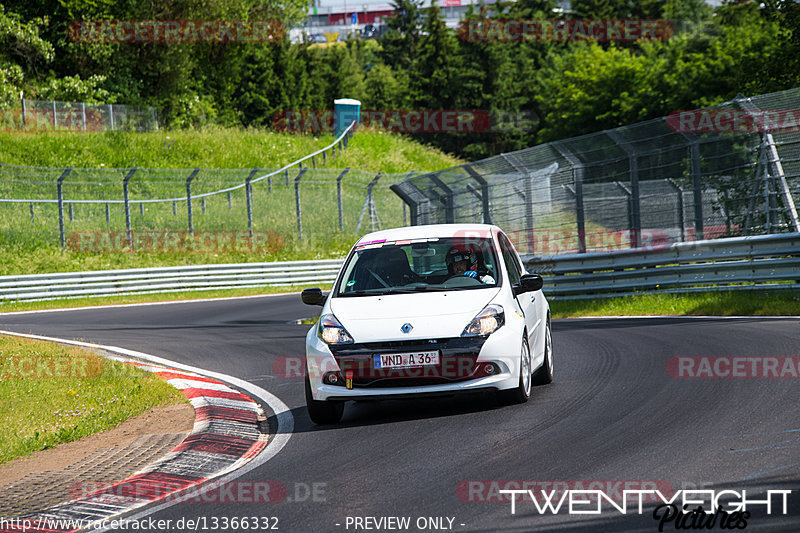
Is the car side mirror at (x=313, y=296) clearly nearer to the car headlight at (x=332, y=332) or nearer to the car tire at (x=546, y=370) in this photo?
the car headlight at (x=332, y=332)

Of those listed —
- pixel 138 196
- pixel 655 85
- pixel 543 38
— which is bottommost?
pixel 138 196

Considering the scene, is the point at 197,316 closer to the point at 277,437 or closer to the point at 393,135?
the point at 277,437

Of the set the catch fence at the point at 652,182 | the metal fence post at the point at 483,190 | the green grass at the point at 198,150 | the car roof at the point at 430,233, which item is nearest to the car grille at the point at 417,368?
the car roof at the point at 430,233

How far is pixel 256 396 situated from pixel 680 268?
906 cm

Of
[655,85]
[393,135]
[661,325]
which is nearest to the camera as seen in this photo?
[661,325]

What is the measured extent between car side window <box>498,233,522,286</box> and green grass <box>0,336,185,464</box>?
3487mm

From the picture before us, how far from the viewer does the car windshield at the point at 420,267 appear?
339 inches

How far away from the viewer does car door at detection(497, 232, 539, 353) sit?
8.65m

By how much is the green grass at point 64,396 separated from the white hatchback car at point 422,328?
209cm

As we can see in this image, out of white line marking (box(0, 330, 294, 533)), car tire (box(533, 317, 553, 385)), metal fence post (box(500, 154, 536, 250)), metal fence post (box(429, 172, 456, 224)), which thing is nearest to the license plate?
white line marking (box(0, 330, 294, 533))

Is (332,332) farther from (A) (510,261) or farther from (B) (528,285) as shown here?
(A) (510,261)

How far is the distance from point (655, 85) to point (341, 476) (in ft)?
154

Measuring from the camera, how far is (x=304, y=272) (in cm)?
3216

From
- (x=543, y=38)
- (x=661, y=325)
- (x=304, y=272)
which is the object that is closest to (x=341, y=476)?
(x=661, y=325)
